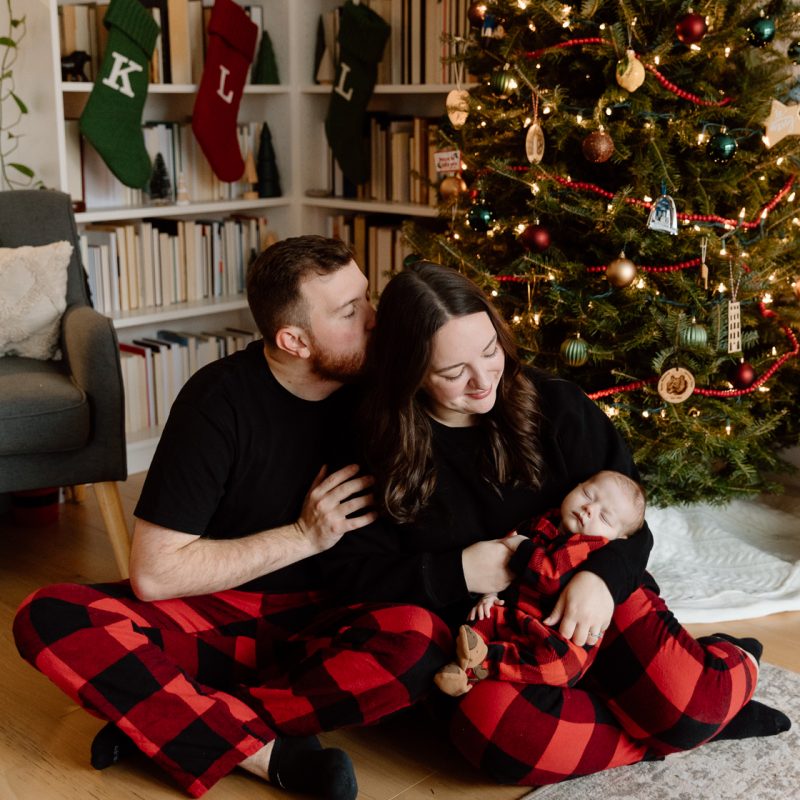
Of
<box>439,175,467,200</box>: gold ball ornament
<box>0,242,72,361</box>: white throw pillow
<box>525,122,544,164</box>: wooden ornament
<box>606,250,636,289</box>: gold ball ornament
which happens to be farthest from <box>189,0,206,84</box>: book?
<box>606,250,636,289</box>: gold ball ornament

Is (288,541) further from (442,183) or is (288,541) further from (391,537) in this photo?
(442,183)

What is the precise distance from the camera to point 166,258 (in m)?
3.51

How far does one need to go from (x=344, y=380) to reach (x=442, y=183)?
1.11 meters

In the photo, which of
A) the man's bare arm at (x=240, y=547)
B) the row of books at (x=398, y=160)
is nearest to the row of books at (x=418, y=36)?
the row of books at (x=398, y=160)

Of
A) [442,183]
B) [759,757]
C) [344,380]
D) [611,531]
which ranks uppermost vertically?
[442,183]

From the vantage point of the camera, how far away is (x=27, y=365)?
262 centimetres

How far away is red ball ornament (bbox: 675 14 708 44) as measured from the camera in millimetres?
2207

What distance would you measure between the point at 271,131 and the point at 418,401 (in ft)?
7.34

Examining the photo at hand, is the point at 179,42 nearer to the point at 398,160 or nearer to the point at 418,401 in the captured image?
the point at 398,160

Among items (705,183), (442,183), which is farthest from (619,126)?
(442,183)

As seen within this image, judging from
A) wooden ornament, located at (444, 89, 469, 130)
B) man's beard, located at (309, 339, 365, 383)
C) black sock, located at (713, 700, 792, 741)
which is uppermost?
wooden ornament, located at (444, 89, 469, 130)

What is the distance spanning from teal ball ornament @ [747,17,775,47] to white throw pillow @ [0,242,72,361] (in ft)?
5.49

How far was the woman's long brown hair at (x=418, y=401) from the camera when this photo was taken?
1647mm

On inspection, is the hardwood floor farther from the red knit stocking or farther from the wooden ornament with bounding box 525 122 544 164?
the red knit stocking
